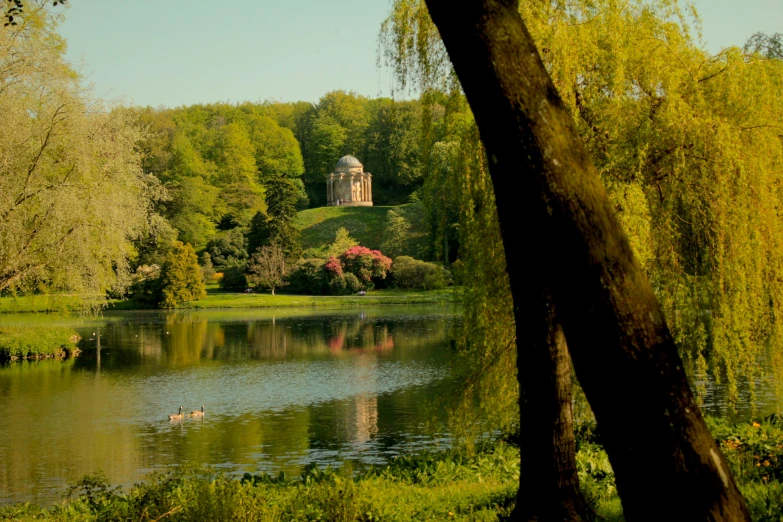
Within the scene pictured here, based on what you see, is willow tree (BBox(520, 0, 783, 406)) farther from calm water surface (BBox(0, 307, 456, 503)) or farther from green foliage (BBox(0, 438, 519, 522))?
calm water surface (BBox(0, 307, 456, 503))

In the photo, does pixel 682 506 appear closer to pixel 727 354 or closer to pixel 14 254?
pixel 727 354

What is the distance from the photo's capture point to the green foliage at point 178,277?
53031 mm

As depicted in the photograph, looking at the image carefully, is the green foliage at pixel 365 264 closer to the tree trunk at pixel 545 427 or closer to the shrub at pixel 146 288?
the shrub at pixel 146 288

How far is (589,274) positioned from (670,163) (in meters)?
7.30

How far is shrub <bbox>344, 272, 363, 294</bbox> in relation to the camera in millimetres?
58719

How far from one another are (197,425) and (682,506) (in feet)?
52.1

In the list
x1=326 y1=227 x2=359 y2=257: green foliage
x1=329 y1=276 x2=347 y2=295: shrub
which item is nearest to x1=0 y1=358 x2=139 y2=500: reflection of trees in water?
x1=329 y1=276 x2=347 y2=295: shrub

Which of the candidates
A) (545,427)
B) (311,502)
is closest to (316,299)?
(311,502)

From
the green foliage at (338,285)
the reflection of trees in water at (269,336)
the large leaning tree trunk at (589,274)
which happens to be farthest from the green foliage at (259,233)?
the large leaning tree trunk at (589,274)

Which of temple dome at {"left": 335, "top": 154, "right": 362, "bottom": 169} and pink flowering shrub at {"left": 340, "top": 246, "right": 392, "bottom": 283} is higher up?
temple dome at {"left": 335, "top": 154, "right": 362, "bottom": 169}

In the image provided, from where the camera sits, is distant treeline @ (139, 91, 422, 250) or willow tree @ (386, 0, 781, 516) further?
distant treeline @ (139, 91, 422, 250)

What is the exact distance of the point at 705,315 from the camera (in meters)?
10.6

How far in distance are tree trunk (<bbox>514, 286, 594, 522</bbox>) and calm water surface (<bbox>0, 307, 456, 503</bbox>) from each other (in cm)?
595

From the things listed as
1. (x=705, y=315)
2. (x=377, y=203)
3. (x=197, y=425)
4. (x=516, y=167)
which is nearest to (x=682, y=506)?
(x=516, y=167)
